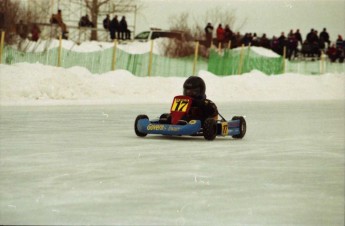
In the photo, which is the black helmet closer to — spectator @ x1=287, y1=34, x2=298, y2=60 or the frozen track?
the frozen track

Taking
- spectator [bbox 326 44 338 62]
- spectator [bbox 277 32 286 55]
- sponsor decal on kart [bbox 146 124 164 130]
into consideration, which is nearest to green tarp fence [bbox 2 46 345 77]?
spectator [bbox 277 32 286 55]

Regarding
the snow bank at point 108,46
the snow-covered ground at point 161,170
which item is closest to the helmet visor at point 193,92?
the snow-covered ground at point 161,170

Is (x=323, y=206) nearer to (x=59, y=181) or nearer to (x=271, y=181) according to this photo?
(x=271, y=181)

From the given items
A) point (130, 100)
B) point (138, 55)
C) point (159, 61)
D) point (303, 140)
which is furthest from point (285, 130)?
point (159, 61)

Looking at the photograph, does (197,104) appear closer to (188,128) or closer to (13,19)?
(188,128)

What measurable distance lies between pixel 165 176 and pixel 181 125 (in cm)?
363

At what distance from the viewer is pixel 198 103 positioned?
38.6ft

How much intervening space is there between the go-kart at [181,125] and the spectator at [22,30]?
59.9ft

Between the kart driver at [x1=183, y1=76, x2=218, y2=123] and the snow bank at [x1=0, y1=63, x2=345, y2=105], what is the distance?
8530 mm

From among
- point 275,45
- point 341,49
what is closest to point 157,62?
point 275,45

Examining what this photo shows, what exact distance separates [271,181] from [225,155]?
7.02 ft

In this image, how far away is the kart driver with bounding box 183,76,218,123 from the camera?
38.4ft

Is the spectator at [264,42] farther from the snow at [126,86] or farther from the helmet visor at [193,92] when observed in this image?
the helmet visor at [193,92]

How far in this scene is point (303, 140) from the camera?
1214 cm
